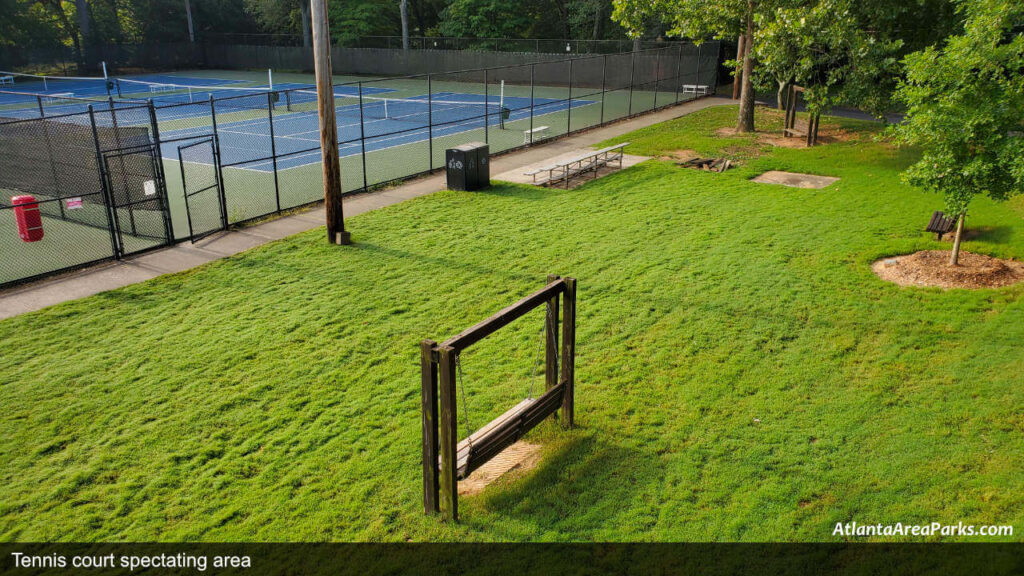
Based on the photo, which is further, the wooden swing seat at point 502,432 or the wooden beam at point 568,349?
the wooden beam at point 568,349

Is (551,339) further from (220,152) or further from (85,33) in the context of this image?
(85,33)

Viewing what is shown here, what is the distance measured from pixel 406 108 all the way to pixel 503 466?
102ft

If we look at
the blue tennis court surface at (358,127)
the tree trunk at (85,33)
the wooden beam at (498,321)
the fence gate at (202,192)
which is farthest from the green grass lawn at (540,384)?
the tree trunk at (85,33)

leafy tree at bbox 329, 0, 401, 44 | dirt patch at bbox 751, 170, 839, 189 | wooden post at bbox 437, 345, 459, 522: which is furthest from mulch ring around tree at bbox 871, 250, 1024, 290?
leafy tree at bbox 329, 0, 401, 44

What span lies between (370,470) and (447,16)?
55762mm

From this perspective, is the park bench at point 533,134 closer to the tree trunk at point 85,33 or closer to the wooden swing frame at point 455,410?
the wooden swing frame at point 455,410

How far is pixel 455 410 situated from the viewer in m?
5.92

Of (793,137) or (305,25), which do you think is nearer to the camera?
(793,137)

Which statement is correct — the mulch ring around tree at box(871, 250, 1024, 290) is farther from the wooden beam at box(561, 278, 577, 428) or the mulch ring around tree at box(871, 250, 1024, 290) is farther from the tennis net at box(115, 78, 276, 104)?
the tennis net at box(115, 78, 276, 104)

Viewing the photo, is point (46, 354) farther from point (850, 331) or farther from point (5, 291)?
point (850, 331)

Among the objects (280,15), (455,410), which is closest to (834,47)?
(455,410)

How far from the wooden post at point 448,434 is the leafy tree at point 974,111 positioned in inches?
344

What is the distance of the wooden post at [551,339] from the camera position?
7.24 metres

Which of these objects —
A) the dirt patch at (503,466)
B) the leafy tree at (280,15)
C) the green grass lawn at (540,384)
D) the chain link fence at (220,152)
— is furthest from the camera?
the leafy tree at (280,15)
